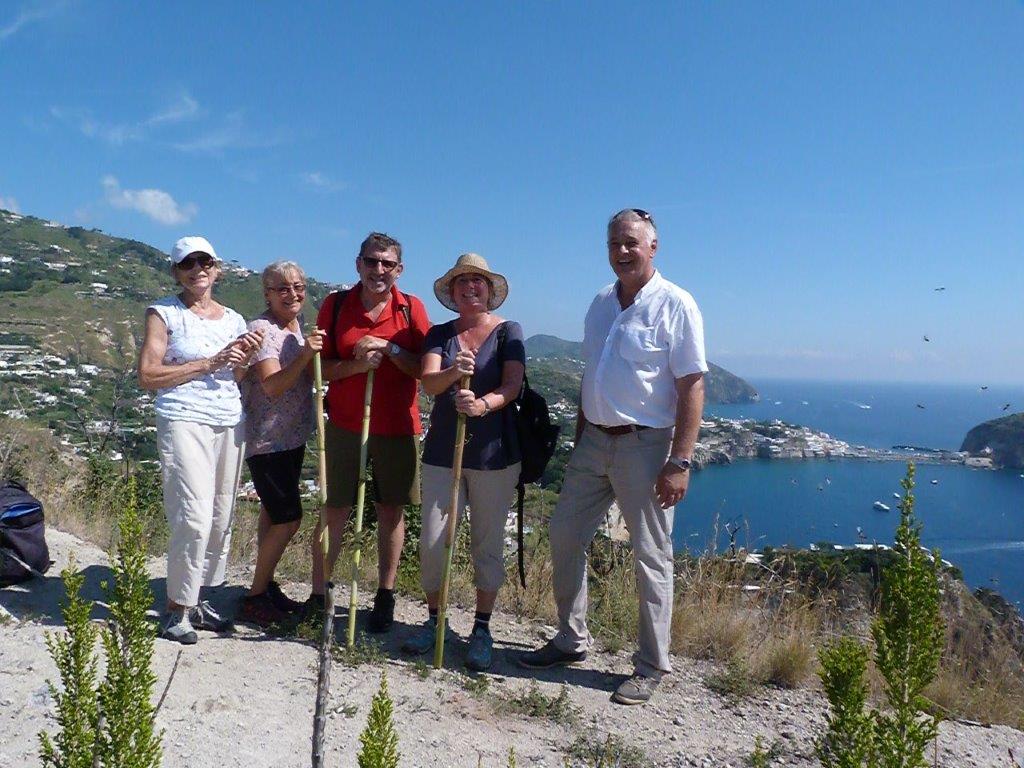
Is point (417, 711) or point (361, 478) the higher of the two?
point (361, 478)

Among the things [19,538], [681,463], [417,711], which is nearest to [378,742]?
[417,711]

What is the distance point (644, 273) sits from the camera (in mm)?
4012

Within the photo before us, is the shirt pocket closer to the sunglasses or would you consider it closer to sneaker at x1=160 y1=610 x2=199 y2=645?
the sunglasses

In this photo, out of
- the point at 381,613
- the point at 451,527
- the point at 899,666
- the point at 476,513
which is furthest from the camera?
the point at 381,613

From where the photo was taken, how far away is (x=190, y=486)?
13.3ft

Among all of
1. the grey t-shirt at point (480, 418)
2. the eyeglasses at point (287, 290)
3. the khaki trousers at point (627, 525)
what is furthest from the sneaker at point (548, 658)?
the eyeglasses at point (287, 290)

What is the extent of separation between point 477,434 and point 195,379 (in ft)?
5.49

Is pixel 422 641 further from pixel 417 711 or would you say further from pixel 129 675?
pixel 129 675

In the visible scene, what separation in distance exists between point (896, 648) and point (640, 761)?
1.88 m

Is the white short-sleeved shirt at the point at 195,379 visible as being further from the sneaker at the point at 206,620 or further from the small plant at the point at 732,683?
the small plant at the point at 732,683

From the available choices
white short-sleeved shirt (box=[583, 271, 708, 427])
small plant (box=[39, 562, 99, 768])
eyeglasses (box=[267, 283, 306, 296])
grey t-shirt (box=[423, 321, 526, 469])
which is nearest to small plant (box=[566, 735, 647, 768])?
grey t-shirt (box=[423, 321, 526, 469])

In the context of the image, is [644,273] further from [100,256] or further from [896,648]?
[100,256]

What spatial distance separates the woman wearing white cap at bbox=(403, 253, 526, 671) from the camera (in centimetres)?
416

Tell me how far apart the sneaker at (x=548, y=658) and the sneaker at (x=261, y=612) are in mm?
1587
